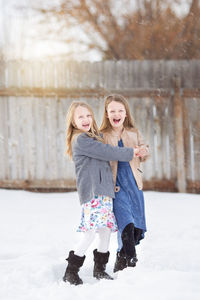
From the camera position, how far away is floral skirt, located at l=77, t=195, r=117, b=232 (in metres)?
2.93

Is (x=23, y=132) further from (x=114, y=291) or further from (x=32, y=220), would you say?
(x=114, y=291)

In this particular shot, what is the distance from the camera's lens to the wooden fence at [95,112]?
6492 mm

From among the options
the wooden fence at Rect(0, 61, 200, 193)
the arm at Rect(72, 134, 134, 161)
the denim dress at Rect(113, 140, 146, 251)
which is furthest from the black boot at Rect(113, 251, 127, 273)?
the wooden fence at Rect(0, 61, 200, 193)

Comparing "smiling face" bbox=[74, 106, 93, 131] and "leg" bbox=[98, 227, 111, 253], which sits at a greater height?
"smiling face" bbox=[74, 106, 93, 131]

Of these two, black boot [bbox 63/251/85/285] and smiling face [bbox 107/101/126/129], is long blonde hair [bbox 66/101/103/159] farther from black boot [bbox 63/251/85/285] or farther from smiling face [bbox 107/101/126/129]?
black boot [bbox 63/251/85/285]

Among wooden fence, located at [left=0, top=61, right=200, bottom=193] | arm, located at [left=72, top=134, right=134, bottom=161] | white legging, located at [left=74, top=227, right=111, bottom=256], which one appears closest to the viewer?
arm, located at [left=72, top=134, right=134, bottom=161]

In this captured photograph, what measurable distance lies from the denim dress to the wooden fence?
344 cm

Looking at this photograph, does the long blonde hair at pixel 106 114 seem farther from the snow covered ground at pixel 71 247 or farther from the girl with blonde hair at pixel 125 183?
the snow covered ground at pixel 71 247

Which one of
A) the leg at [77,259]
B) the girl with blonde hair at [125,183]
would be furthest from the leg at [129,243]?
the leg at [77,259]

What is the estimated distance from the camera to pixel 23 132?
21.4 feet

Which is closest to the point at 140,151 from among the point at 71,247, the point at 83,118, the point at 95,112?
the point at 83,118

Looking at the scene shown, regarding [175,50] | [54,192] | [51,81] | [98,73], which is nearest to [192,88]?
[98,73]

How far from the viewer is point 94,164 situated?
297 cm

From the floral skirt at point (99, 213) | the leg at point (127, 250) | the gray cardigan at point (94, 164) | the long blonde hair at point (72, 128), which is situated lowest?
the leg at point (127, 250)
